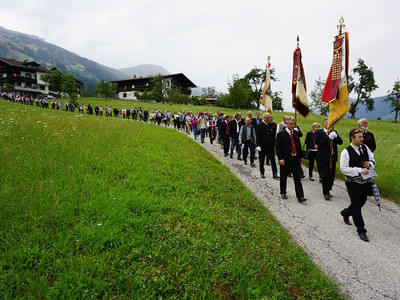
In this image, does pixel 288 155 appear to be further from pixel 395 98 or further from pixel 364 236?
pixel 395 98

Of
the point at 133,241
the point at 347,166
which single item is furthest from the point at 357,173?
the point at 133,241

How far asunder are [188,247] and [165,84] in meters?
69.2

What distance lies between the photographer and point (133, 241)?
2904 mm

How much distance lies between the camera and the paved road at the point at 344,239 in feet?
9.75

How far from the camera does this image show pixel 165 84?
66875 mm

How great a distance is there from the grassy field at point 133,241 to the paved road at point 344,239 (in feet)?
1.43

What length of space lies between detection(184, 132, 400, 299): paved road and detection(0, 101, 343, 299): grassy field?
1.43 feet

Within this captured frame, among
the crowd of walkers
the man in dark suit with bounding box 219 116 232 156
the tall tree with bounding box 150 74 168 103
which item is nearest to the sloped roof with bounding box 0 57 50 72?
the tall tree with bounding box 150 74 168 103

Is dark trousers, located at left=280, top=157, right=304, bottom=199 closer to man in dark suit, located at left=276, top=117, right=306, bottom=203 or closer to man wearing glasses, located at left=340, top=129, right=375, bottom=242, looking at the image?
man in dark suit, located at left=276, top=117, right=306, bottom=203

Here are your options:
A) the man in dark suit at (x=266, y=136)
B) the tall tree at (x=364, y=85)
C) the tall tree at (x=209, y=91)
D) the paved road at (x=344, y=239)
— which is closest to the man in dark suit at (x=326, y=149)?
the paved road at (x=344, y=239)

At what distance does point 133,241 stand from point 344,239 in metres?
4.12

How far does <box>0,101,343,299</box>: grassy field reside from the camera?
2.28 meters

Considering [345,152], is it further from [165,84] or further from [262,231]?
[165,84]

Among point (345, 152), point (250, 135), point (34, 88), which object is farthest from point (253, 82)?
point (34, 88)
